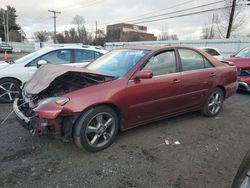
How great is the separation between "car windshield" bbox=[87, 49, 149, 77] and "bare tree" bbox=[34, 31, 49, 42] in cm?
7587

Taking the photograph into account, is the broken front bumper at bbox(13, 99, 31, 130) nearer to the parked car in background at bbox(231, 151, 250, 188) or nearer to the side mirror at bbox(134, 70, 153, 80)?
the side mirror at bbox(134, 70, 153, 80)

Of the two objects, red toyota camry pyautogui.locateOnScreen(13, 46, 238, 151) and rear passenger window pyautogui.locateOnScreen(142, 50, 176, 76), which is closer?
red toyota camry pyautogui.locateOnScreen(13, 46, 238, 151)

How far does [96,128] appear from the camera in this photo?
12.3 feet

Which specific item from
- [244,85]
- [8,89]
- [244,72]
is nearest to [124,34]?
[244,72]

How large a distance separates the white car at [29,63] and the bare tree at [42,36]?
73206 millimetres

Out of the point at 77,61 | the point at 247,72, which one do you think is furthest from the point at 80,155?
the point at 247,72

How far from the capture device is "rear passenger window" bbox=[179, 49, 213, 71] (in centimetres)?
485

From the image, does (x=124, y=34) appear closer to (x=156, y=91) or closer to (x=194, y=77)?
(x=194, y=77)

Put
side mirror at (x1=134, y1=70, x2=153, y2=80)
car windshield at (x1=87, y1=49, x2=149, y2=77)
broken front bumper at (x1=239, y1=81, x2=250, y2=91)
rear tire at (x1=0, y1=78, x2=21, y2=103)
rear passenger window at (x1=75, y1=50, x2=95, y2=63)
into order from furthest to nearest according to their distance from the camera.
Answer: broken front bumper at (x1=239, y1=81, x2=250, y2=91) → rear passenger window at (x1=75, y1=50, x2=95, y2=63) → rear tire at (x1=0, y1=78, x2=21, y2=103) → car windshield at (x1=87, y1=49, x2=149, y2=77) → side mirror at (x1=134, y1=70, x2=153, y2=80)

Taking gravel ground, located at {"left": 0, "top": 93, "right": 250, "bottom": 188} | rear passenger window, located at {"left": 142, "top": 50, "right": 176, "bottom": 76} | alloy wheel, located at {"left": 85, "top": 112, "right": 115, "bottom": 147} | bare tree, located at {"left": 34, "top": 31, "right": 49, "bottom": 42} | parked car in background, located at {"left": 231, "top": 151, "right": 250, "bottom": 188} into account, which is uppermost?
bare tree, located at {"left": 34, "top": 31, "right": 49, "bottom": 42}

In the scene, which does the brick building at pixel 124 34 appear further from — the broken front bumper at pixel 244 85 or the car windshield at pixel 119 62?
the car windshield at pixel 119 62

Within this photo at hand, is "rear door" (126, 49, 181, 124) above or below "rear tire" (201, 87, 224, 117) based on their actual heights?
above

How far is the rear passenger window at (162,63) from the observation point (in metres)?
4.34

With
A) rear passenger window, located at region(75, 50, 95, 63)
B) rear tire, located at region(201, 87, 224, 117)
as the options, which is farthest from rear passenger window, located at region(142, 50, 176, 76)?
rear passenger window, located at region(75, 50, 95, 63)
